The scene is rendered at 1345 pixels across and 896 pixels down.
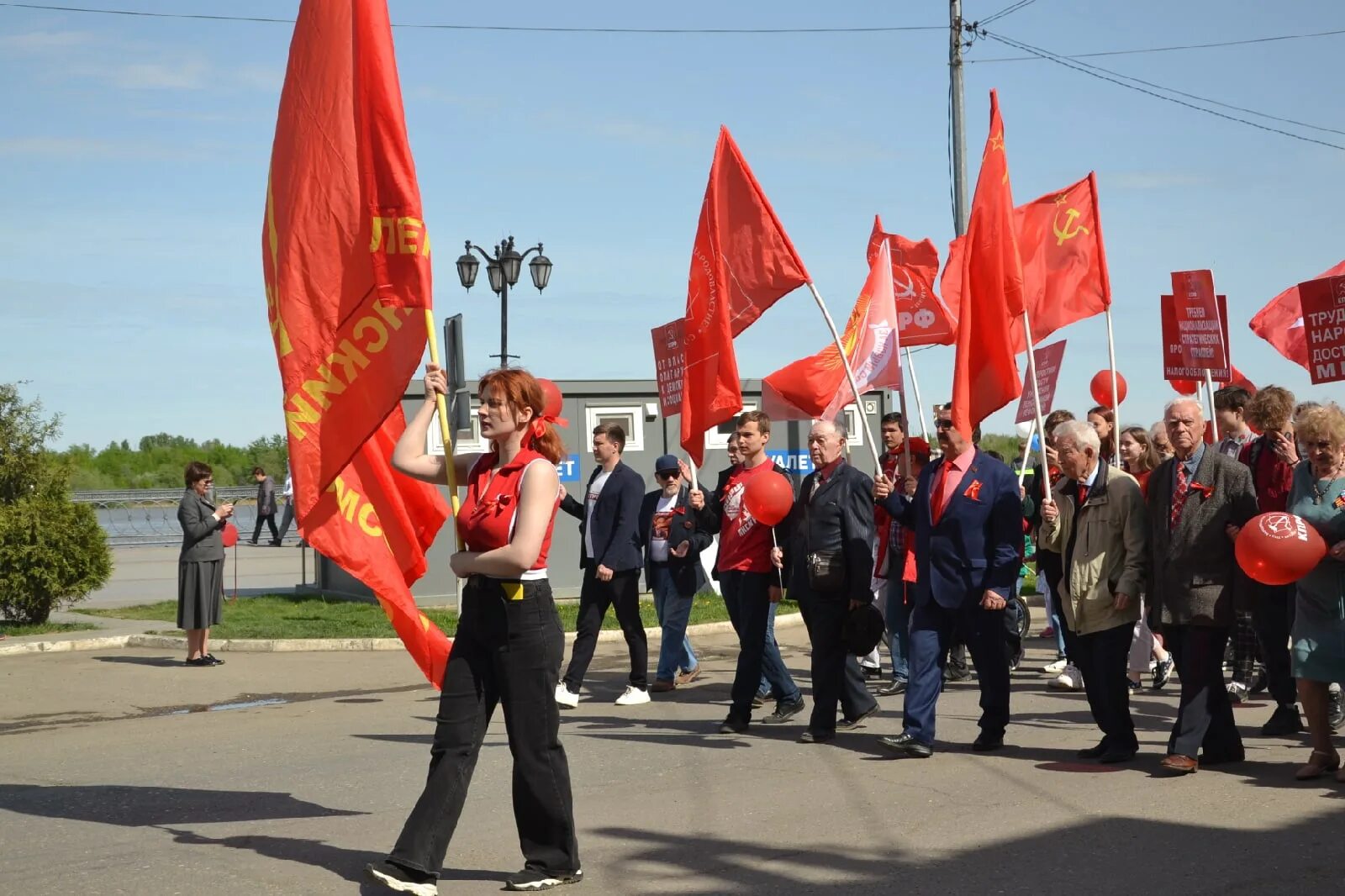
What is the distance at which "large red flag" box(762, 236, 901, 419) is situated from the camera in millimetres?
11594

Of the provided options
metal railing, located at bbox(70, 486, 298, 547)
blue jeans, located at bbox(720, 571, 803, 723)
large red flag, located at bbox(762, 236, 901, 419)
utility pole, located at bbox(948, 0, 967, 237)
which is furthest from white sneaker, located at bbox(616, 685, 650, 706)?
metal railing, located at bbox(70, 486, 298, 547)

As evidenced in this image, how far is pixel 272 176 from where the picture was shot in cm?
732

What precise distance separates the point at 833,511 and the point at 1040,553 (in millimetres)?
2061

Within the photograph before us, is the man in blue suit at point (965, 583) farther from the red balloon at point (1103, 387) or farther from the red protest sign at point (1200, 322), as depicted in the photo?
the red balloon at point (1103, 387)

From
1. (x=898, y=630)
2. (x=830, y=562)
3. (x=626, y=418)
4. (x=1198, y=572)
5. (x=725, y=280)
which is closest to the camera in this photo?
(x=1198, y=572)

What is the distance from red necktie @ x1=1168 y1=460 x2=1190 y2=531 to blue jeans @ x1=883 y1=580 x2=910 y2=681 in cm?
369

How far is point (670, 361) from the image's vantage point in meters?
13.6

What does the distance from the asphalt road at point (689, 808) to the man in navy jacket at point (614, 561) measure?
0.38 m

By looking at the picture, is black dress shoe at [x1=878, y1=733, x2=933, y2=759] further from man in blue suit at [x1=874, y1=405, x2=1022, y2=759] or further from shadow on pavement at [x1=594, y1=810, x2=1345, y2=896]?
shadow on pavement at [x1=594, y1=810, x2=1345, y2=896]

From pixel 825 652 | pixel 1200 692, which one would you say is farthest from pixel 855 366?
pixel 1200 692

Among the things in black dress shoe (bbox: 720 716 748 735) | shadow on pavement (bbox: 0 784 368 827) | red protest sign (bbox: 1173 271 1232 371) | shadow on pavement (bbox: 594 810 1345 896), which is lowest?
shadow on pavement (bbox: 594 810 1345 896)

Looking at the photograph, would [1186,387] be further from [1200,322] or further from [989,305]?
[989,305]

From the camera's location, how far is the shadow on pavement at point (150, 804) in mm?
7316

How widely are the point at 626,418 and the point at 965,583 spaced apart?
12976mm
